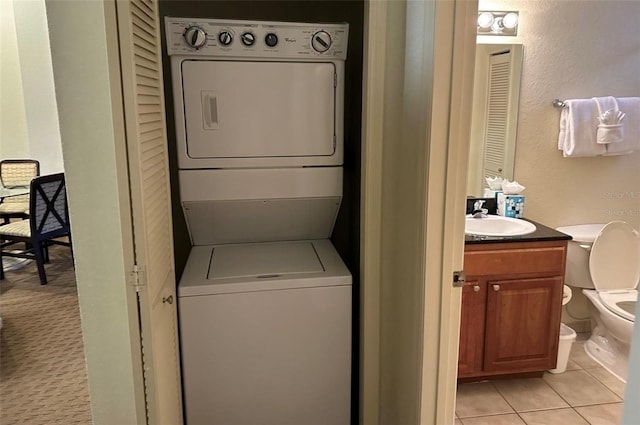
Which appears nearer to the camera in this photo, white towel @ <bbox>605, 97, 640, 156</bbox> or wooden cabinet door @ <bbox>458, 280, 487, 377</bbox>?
wooden cabinet door @ <bbox>458, 280, 487, 377</bbox>

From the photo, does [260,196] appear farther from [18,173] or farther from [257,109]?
[18,173]

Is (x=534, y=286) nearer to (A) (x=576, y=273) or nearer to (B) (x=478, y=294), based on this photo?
(B) (x=478, y=294)

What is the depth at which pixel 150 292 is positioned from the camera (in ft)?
4.34

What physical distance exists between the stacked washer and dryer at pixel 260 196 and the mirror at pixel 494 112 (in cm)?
119

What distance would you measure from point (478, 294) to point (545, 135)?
1164 mm

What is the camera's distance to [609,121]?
9.40 ft

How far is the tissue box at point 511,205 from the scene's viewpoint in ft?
9.29

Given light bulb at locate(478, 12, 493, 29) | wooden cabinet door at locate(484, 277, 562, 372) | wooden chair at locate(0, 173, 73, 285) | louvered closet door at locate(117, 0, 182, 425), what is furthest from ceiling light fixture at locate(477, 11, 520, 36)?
wooden chair at locate(0, 173, 73, 285)

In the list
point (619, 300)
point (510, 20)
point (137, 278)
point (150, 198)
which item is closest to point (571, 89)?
point (510, 20)

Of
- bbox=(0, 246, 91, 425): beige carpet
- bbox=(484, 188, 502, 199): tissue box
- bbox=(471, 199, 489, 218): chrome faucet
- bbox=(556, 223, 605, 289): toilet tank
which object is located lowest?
bbox=(0, 246, 91, 425): beige carpet

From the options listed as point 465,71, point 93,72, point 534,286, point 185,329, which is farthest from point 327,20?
point 534,286

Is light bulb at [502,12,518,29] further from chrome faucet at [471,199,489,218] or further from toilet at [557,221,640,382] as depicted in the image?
toilet at [557,221,640,382]

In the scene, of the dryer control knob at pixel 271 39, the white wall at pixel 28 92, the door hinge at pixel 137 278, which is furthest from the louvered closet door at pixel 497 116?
the white wall at pixel 28 92

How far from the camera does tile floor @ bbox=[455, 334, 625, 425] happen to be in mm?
2320
